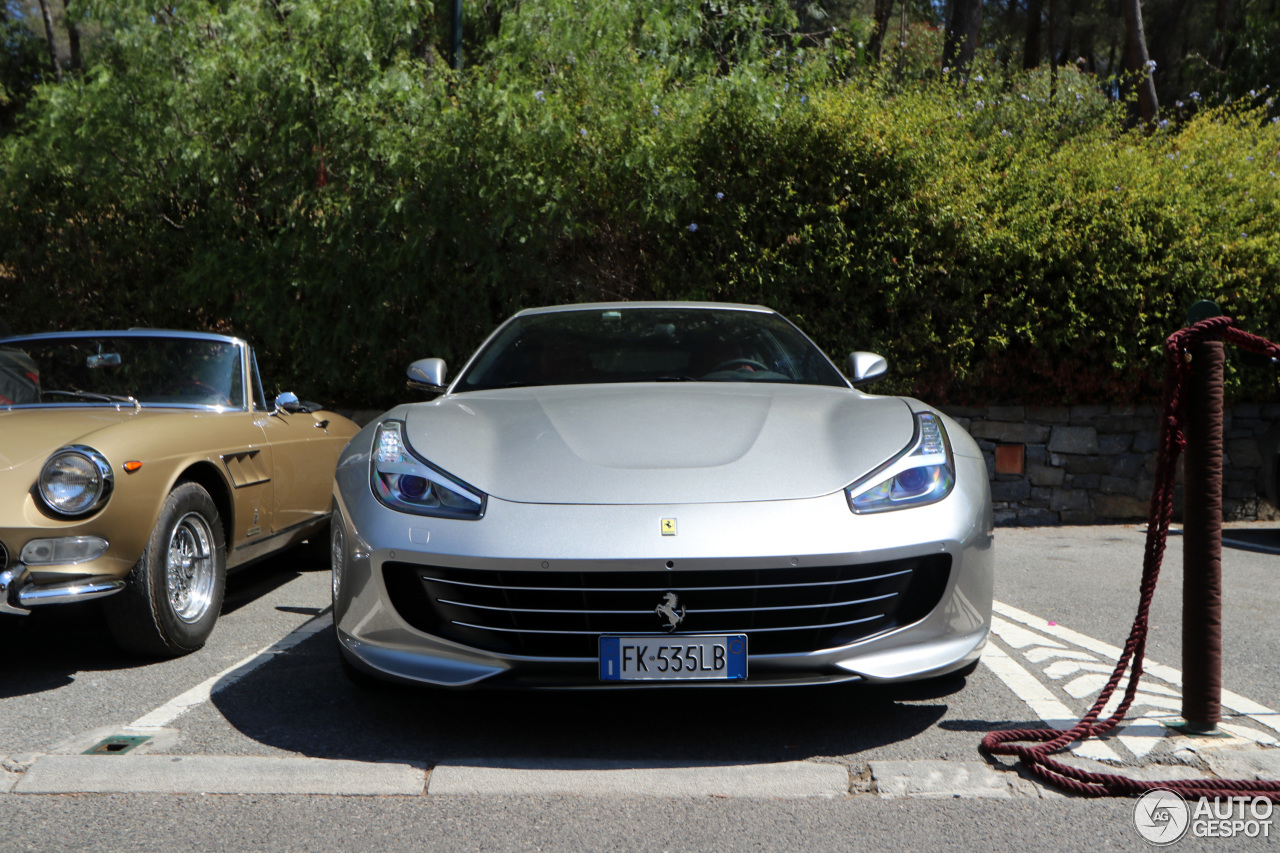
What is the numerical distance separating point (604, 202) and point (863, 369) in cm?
457

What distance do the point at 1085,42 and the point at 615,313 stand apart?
23966mm

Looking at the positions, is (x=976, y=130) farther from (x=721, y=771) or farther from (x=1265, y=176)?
(x=721, y=771)

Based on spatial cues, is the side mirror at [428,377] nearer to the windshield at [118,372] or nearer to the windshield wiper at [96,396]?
the windshield at [118,372]

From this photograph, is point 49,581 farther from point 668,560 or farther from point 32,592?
point 668,560

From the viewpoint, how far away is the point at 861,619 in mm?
2867

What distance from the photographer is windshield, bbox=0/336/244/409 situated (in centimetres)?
473

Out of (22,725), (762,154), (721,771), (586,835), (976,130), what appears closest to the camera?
(586,835)

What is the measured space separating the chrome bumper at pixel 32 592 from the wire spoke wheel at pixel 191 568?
0.37 meters

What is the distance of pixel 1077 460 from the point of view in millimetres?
8672

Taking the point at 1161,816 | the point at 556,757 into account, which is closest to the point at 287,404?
the point at 556,757

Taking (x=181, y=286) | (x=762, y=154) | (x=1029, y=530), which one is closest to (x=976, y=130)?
(x=762, y=154)

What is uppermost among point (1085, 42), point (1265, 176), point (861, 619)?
point (1085, 42)

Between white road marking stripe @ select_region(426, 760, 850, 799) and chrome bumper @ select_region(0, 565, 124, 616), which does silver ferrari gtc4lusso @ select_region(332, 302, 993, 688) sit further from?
chrome bumper @ select_region(0, 565, 124, 616)

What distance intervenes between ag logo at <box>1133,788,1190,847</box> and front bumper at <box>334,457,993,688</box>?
1.91ft
